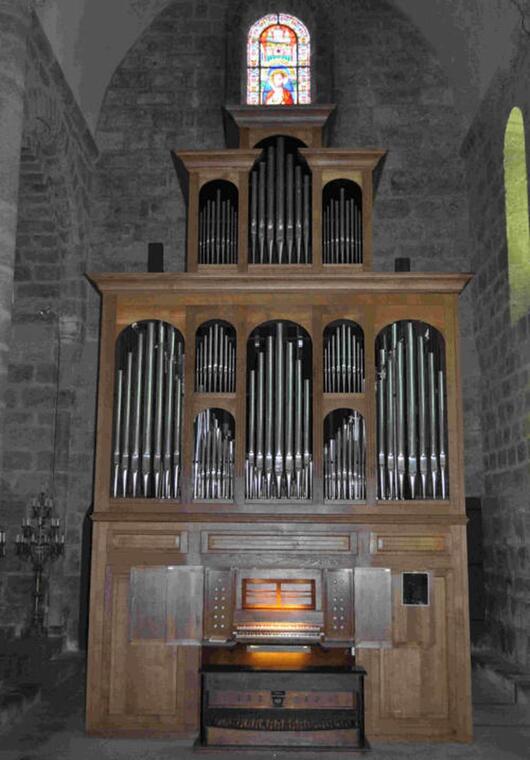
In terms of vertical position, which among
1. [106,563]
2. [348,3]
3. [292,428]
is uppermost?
[348,3]

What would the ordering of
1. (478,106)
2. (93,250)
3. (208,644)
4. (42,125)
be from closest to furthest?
(208,644)
(42,125)
(478,106)
(93,250)

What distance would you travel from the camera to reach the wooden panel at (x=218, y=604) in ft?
26.5

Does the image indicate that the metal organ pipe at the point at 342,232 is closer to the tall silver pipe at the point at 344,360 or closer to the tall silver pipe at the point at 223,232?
the tall silver pipe at the point at 344,360

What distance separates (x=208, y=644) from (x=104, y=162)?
8.14 meters

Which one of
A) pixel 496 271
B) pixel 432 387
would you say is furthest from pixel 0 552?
pixel 496 271

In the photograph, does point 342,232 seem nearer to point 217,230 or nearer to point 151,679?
point 217,230

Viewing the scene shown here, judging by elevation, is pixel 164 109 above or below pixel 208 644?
above

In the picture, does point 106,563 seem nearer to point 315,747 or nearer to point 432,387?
point 315,747

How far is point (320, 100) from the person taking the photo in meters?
13.3

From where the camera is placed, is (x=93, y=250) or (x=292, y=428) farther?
(x=93, y=250)

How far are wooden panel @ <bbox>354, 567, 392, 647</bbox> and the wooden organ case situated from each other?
1 cm

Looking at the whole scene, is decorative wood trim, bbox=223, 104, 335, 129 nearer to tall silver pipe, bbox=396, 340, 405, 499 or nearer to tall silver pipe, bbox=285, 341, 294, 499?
tall silver pipe, bbox=285, 341, 294, 499

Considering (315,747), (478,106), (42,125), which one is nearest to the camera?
(315,747)

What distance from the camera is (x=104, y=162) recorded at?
44.6ft
